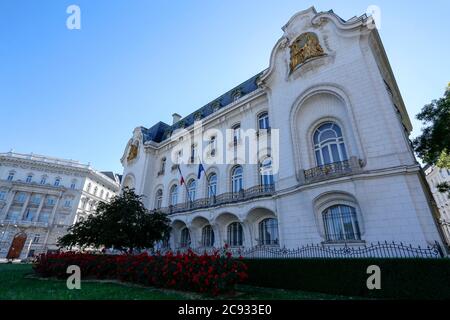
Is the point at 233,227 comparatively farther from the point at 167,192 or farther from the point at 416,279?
the point at 416,279

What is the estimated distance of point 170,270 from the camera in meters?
8.09

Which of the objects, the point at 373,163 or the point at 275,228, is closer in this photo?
the point at 373,163

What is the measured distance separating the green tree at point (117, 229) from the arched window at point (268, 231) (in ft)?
26.6

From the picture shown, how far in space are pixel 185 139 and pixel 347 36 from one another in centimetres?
1734

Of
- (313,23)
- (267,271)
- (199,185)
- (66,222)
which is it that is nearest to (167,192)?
(199,185)

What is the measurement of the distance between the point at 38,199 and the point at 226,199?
42862 millimetres

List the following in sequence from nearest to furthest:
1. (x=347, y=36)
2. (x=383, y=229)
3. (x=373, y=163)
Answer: (x=383, y=229) → (x=373, y=163) → (x=347, y=36)

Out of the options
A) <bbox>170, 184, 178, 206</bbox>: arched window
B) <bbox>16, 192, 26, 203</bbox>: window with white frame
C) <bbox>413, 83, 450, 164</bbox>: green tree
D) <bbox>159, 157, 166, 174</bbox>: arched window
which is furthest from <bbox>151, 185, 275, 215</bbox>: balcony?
<bbox>16, 192, 26, 203</bbox>: window with white frame

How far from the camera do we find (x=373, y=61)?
13031mm

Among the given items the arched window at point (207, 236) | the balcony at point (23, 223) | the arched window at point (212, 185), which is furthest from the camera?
the balcony at point (23, 223)

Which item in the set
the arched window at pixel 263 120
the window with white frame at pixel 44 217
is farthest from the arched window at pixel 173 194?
the window with white frame at pixel 44 217

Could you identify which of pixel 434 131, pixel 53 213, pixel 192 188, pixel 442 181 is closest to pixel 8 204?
pixel 53 213

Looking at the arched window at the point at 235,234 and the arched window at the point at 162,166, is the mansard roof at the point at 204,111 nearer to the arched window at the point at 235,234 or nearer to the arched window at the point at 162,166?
the arched window at the point at 162,166

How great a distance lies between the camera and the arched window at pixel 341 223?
440 inches
